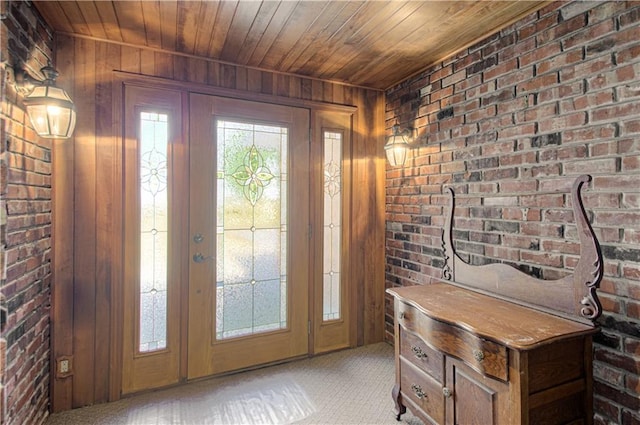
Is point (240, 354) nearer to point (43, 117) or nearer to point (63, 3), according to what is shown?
point (43, 117)

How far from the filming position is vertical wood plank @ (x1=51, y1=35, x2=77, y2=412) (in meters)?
2.19

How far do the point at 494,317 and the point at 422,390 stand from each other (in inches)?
24.9

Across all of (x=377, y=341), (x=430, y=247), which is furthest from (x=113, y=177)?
(x=377, y=341)

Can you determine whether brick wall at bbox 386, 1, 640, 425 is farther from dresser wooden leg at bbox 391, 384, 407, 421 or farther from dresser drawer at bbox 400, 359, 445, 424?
dresser wooden leg at bbox 391, 384, 407, 421

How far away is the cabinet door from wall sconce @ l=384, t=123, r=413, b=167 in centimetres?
173

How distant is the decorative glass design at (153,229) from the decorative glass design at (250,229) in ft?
1.28

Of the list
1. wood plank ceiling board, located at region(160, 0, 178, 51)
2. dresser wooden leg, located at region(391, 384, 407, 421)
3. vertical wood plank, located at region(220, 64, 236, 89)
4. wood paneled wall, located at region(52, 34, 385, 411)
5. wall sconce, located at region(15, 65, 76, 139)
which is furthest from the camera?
vertical wood plank, located at region(220, 64, 236, 89)

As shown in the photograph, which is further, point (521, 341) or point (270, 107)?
point (270, 107)

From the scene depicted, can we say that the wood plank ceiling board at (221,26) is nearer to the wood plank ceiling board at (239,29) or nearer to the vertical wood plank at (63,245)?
the wood plank ceiling board at (239,29)

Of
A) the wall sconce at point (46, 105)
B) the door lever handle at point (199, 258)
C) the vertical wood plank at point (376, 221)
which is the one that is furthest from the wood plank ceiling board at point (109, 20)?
the vertical wood plank at point (376, 221)

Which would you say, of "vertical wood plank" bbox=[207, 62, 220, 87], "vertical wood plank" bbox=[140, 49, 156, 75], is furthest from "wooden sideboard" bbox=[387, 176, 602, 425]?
"vertical wood plank" bbox=[140, 49, 156, 75]

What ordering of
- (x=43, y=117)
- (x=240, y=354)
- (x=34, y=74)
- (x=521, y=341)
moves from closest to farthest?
1. (x=521, y=341)
2. (x=43, y=117)
3. (x=34, y=74)
4. (x=240, y=354)

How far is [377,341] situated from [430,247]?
46.1 inches

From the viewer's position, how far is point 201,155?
257 centimetres
